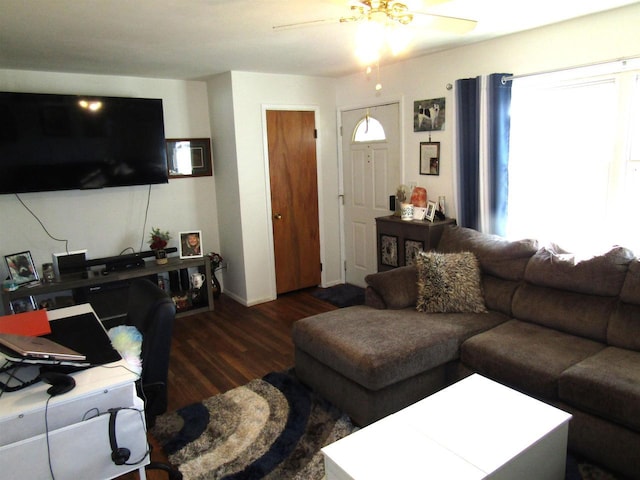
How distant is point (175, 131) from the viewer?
4688 mm

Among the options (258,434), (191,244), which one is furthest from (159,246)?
(258,434)

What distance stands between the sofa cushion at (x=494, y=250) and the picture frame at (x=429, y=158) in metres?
0.72

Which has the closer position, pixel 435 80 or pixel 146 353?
pixel 146 353

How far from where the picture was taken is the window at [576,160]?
2883 millimetres

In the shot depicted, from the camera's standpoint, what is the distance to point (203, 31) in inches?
115

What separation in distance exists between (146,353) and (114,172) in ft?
8.79

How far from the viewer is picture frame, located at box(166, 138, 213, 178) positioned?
4.69 m

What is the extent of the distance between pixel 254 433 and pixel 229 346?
51.9 inches

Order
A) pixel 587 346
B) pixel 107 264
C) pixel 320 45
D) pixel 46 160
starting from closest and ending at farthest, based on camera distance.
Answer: pixel 587 346 < pixel 320 45 < pixel 46 160 < pixel 107 264

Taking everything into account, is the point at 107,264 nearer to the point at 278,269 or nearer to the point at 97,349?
the point at 278,269

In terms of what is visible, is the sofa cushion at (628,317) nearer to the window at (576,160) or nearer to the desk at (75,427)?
the window at (576,160)

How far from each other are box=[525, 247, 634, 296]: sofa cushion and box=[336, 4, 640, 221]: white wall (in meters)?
1.00

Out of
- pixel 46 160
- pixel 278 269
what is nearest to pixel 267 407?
pixel 278 269

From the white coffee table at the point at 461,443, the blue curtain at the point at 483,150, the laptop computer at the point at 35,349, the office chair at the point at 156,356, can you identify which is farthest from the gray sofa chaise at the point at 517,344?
the laptop computer at the point at 35,349
